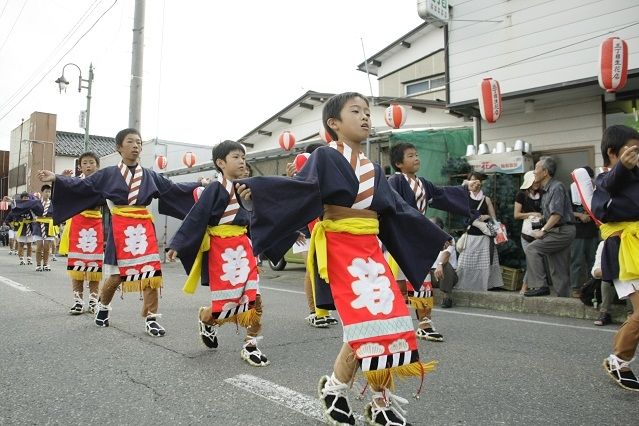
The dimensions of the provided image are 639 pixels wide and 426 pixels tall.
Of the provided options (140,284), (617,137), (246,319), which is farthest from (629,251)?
(140,284)

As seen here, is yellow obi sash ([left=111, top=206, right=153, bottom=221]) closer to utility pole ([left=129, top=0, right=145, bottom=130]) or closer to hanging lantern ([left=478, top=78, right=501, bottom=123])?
hanging lantern ([left=478, top=78, right=501, bottom=123])

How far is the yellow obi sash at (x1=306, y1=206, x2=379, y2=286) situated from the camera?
2660 millimetres

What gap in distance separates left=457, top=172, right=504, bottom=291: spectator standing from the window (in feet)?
32.7

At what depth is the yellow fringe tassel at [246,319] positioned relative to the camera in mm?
4078

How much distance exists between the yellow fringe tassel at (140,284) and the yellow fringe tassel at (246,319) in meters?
A: 1.30

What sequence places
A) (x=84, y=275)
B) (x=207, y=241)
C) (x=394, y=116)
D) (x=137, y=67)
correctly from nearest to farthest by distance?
(x=207, y=241)
(x=84, y=275)
(x=394, y=116)
(x=137, y=67)

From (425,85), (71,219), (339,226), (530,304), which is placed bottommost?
(530,304)

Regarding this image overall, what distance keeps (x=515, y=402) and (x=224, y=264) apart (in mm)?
2374

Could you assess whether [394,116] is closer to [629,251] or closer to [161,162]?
[629,251]

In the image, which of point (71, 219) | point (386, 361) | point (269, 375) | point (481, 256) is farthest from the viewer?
point (481, 256)

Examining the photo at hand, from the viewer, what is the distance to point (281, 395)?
312 cm

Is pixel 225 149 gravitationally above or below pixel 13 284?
above

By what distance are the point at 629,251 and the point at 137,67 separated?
12.4 m

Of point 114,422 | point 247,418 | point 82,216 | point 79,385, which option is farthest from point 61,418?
point 82,216
